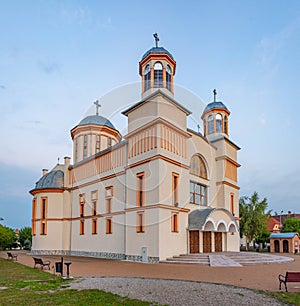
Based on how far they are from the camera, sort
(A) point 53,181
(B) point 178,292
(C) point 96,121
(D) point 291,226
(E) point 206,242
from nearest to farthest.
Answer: (B) point 178,292
(E) point 206,242
(A) point 53,181
(C) point 96,121
(D) point 291,226

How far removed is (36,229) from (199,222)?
1857cm

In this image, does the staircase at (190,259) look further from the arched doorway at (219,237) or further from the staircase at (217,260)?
the arched doorway at (219,237)

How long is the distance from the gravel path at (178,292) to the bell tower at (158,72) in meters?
17.1

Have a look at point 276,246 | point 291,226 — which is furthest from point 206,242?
point 291,226

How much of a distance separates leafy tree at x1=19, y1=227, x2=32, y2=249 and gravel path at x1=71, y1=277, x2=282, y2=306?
38.2 meters

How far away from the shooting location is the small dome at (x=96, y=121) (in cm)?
3916

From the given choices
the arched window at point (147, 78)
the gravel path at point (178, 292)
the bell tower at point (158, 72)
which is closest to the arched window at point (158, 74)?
the bell tower at point (158, 72)

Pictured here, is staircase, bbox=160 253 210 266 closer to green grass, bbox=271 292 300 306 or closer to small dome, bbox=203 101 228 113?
green grass, bbox=271 292 300 306

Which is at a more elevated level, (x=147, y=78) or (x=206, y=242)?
(x=147, y=78)

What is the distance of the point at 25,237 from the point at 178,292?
43.0 meters

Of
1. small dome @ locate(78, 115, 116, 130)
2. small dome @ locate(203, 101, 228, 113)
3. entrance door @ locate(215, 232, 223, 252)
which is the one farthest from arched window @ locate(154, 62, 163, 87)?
small dome @ locate(78, 115, 116, 130)

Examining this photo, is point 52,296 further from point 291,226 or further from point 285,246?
point 291,226

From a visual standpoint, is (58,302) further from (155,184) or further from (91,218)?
(91,218)

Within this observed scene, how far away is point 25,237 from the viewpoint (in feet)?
158
